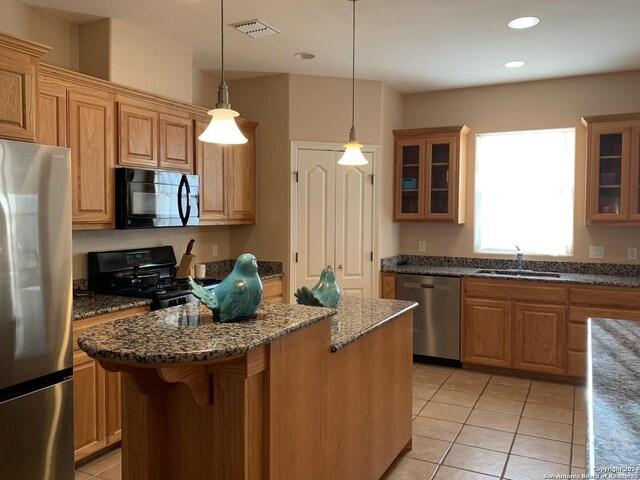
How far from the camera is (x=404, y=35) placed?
362 centimetres

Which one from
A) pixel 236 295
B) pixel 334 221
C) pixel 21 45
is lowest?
pixel 236 295

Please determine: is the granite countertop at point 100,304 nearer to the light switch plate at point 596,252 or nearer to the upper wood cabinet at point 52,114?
the upper wood cabinet at point 52,114

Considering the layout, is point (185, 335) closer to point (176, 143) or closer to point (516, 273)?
point (176, 143)

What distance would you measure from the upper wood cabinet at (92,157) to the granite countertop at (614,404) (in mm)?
2822

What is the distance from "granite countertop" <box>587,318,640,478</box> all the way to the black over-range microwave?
9.09 feet

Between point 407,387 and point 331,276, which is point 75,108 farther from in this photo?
point 407,387

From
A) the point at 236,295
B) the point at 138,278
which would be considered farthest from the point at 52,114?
the point at 236,295

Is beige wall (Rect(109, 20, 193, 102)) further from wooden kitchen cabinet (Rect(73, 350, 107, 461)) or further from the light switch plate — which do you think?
the light switch plate

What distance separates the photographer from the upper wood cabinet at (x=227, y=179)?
4.13m

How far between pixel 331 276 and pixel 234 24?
1.95 m

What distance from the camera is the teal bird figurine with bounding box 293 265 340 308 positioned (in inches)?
98.3

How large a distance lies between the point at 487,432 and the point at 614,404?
7.24 feet

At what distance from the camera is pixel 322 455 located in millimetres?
2080

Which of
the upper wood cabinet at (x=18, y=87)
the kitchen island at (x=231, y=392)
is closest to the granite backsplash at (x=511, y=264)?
the kitchen island at (x=231, y=392)
